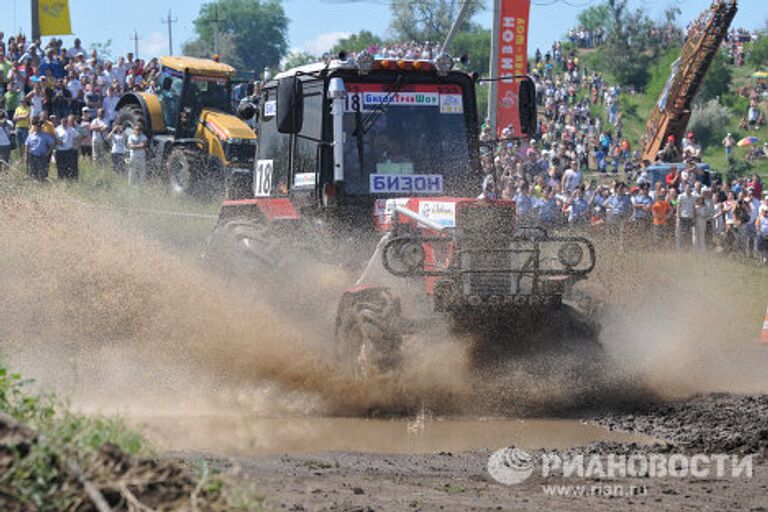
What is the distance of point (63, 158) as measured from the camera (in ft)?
77.4

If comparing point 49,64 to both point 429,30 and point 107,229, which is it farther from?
point 429,30

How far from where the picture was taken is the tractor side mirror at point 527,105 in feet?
36.4

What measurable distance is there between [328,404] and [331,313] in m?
0.91

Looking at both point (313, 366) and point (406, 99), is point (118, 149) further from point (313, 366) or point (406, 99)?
point (313, 366)

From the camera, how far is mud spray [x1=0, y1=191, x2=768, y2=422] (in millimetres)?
10305

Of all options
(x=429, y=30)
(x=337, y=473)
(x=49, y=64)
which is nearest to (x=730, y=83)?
(x=429, y=30)

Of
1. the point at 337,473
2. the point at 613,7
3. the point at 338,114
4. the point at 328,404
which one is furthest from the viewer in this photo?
the point at 613,7

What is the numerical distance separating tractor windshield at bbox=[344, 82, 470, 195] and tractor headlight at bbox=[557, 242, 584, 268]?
138 centimetres

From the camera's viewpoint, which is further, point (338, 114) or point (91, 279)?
point (91, 279)

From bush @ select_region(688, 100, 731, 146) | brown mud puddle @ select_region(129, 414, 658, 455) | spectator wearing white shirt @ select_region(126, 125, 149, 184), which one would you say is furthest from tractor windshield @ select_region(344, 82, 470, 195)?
bush @ select_region(688, 100, 731, 146)

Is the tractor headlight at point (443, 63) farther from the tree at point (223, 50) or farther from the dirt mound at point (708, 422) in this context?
the tree at point (223, 50)

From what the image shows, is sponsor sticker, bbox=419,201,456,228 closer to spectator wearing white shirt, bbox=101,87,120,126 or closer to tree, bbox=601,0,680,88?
spectator wearing white shirt, bbox=101,87,120,126

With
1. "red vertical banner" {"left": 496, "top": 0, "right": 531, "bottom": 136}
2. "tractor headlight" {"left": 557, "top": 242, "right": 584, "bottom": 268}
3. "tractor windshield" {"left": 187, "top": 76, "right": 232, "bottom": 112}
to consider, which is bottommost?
"tractor headlight" {"left": 557, "top": 242, "right": 584, "bottom": 268}

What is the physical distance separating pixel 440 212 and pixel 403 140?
0.97 metres
